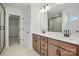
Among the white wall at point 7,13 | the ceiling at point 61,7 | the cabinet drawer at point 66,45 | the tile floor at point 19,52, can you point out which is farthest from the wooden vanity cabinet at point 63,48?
the white wall at point 7,13

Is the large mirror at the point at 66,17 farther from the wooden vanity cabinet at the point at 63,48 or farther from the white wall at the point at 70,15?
the wooden vanity cabinet at the point at 63,48

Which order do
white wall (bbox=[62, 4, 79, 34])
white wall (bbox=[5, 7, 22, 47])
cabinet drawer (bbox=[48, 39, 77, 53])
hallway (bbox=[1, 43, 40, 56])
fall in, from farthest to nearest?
1. white wall (bbox=[5, 7, 22, 47])
2. hallway (bbox=[1, 43, 40, 56])
3. white wall (bbox=[62, 4, 79, 34])
4. cabinet drawer (bbox=[48, 39, 77, 53])

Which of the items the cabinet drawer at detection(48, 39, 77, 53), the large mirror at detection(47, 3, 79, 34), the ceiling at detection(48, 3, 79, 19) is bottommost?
the cabinet drawer at detection(48, 39, 77, 53)

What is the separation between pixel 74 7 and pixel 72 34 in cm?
76

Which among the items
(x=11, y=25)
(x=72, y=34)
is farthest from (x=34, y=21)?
(x=11, y=25)

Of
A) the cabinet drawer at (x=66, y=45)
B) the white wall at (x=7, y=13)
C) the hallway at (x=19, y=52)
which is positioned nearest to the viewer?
the cabinet drawer at (x=66, y=45)

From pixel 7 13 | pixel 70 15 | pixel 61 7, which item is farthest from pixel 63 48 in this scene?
pixel 7 13

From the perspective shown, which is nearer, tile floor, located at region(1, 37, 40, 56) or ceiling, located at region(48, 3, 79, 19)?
ceiling, located at region(48, 3, 79, 19)

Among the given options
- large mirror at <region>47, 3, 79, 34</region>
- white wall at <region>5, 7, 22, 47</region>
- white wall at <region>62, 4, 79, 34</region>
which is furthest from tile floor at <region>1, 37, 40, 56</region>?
white wall at <region>62, 4, 79, 34</region>

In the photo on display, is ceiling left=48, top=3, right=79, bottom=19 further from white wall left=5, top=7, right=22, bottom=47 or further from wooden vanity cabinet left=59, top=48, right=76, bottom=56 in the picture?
white wall left=5, top=7, right=22, bottom=47

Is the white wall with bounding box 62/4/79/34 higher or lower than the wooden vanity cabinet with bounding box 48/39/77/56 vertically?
higher

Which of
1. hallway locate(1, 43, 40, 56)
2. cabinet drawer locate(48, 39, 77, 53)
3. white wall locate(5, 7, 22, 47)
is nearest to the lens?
cabinet drawer locate(48, 39, 77, 53)

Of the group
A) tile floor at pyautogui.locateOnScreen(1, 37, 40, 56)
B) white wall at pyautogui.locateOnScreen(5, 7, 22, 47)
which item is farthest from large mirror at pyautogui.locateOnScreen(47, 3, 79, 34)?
white wall at pyautogui.locateOnScreen(5, 7, 22, 47)

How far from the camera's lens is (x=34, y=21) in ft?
13.1
